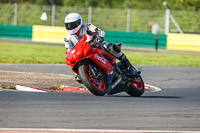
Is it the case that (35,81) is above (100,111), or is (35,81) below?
below

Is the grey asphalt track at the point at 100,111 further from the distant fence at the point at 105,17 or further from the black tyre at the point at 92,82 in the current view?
the distant fence at the point at 105,17

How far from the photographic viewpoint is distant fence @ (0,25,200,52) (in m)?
29.5

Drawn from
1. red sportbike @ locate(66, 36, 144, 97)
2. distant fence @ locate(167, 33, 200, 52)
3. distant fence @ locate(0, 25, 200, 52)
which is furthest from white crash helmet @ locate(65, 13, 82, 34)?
distant fence @ locate(167, 33, 200, 52)

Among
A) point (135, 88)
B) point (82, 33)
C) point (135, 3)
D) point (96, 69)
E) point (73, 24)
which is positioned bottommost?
point (135, 88)

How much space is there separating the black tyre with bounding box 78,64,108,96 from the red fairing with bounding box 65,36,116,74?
0.56 ft

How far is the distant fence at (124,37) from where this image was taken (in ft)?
96.7

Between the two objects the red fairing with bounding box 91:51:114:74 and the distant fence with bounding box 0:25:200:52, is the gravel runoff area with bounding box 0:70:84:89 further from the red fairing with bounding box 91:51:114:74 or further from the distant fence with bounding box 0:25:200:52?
the distant fence with bounding box 0:25:200:52

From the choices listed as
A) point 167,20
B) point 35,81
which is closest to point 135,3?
point 167,20

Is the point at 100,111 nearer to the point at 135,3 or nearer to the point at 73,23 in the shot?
the point at 73,23

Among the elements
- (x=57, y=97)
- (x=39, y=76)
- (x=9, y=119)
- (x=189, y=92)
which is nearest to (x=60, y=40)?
(x=39, y=76)

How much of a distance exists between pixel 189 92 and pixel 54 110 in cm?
→ 472

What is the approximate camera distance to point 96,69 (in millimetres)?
9297

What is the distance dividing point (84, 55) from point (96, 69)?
40 centimetres

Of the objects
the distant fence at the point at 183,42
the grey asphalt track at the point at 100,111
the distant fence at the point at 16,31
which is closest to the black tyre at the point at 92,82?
the grey asphalt track at the point at 100,111
